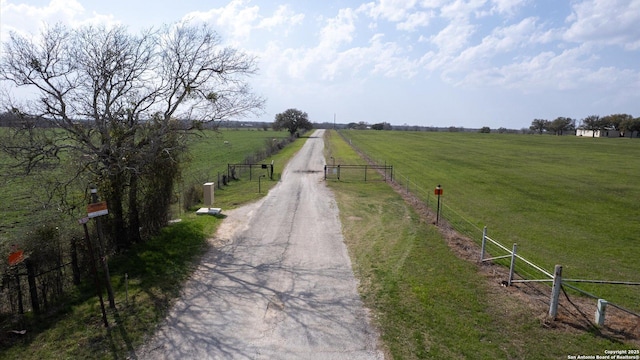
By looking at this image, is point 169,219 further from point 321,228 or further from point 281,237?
point 321,228

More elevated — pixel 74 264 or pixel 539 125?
pixel 539 125

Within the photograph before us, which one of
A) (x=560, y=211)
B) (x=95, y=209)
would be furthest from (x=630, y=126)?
(x=95, y=209)

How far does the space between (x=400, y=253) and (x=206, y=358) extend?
24.8ft

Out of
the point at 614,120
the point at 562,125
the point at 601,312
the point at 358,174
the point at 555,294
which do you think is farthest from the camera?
the point at 562,125

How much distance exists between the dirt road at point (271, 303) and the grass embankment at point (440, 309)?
57 centimetres

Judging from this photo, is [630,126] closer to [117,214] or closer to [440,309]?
[440,309]

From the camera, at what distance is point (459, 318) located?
862cm

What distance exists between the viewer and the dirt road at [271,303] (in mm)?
7508

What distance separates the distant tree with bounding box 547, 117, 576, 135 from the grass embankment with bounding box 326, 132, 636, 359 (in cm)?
18664

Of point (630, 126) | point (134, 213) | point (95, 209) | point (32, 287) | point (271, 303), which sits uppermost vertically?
point (630, 126)

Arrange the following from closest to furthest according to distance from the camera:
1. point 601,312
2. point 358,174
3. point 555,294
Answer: point 601,312, point 555,294, point 358,174

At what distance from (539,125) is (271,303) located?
699 feet

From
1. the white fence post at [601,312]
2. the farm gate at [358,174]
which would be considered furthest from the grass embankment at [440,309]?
the farm gate at [358,174]

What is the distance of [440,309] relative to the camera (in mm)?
9023
